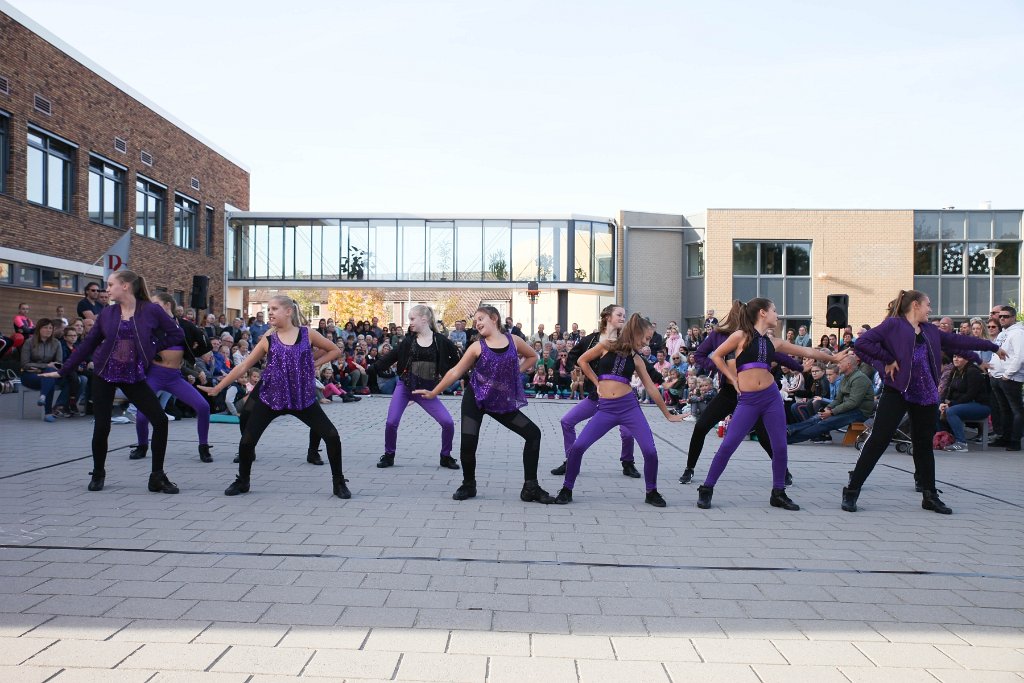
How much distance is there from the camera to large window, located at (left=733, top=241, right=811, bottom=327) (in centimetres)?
3384

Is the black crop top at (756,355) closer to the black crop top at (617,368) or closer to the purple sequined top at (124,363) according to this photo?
the black crop top at (617,368)

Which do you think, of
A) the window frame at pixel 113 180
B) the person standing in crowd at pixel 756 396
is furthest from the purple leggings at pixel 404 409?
the window frame at pixel 113 180

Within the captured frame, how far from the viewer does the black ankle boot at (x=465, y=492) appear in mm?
7129

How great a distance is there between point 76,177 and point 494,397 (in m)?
20.6

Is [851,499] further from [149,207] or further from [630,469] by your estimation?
[149,207]

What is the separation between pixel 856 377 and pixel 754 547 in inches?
269

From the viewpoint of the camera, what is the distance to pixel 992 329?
42.9ft

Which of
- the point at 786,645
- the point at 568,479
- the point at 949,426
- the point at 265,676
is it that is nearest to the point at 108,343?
the point at 568,479

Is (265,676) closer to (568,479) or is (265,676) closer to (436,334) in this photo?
(568,479)

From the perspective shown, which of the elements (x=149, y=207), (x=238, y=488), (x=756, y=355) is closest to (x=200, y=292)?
(x=149, y=207)

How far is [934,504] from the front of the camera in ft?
22.7

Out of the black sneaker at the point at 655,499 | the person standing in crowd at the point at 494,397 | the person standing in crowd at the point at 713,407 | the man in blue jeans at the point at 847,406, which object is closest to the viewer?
the black sneaker at the point at 655,499

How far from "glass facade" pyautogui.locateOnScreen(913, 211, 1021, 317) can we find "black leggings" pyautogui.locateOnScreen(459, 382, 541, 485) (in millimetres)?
29951

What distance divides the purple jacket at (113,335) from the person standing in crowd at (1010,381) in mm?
10532
